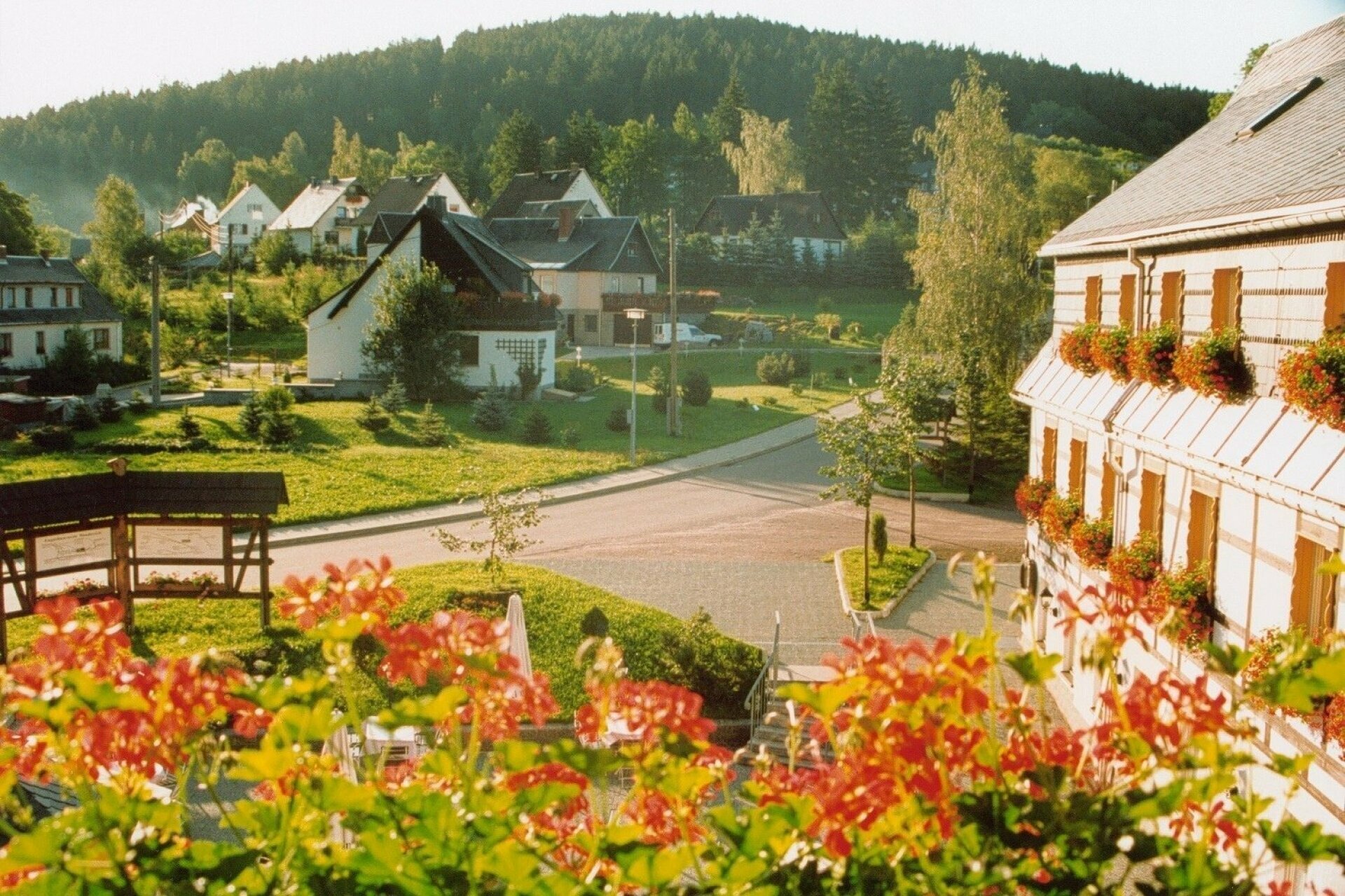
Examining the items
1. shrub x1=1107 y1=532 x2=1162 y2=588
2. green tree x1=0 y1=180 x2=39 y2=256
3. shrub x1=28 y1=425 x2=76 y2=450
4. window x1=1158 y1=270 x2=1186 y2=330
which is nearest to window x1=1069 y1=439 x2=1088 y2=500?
window x1=1158 y1=270 x2=1186 y2=330

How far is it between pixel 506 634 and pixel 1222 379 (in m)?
11.7

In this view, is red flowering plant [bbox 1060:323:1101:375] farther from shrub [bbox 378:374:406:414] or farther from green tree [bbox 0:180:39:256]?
green tree [bbox 0:180:39:256]

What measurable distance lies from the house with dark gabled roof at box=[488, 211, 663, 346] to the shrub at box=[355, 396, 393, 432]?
24343 millimetres

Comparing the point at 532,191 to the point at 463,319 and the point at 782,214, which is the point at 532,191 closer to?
the point at 782,214

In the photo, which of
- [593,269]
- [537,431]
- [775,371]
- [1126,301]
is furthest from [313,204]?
[1126,301]

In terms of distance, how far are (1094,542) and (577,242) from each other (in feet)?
176

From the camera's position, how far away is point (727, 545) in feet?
101

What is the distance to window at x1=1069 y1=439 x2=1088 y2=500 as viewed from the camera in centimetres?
2031

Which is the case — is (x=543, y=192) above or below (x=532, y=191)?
below

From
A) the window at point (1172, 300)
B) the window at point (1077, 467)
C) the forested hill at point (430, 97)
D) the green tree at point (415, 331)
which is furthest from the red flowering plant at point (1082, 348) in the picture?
the forested hill at point (430, 97)

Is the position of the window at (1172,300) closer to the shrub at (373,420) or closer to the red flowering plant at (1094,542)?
the red flowering plant at (1094,542)

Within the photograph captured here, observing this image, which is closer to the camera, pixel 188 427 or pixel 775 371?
pixel 188 427

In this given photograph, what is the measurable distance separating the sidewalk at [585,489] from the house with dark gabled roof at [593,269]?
20.2 meters

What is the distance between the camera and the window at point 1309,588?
11.8 m
